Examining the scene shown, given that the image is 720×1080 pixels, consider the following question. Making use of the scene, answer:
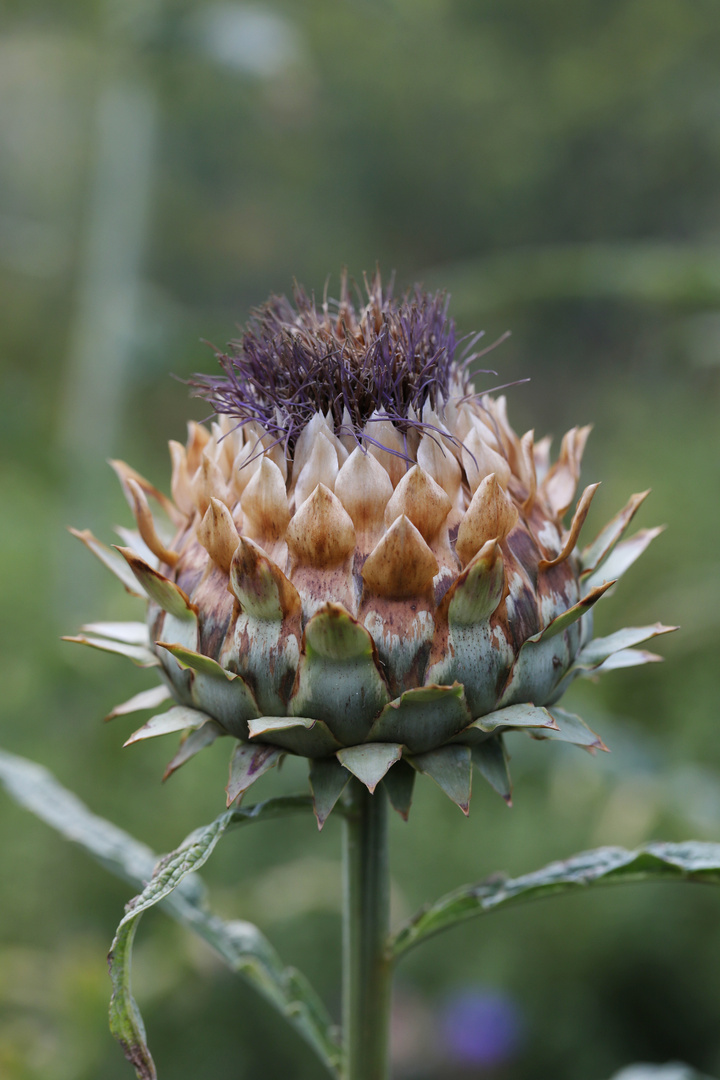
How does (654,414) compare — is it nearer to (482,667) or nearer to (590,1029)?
(590,1029)

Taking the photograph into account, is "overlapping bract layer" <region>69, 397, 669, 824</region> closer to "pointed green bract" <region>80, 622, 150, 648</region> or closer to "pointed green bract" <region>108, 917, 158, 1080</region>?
"pointed green bract" <region>80, 622, 150, 648</region>

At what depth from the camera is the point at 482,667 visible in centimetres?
88

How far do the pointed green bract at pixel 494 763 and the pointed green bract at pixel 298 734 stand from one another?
15 centimetres

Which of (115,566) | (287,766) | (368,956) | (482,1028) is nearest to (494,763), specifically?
(368,956)

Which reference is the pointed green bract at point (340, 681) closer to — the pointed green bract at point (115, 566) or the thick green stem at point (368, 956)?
the thick green stem at point (368, 956)

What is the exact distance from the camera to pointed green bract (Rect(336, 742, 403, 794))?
82 centimetres

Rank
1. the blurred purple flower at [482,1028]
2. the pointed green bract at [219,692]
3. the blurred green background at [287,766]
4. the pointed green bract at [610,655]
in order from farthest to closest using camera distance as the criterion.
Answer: the blurred purple flower at [482,1028] → the blurred green background at [287,766] → the pointed green bract at [610,655] → the pointed green bract at [219,692]

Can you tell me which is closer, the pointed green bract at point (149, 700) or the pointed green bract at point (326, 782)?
the pointed green bract at point (326, 782)

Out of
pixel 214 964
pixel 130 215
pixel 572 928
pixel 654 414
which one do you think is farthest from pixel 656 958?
pixel 654 414

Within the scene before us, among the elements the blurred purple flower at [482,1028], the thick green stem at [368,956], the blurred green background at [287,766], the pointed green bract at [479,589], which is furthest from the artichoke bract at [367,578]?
the blurred purple flower at [482,1028]

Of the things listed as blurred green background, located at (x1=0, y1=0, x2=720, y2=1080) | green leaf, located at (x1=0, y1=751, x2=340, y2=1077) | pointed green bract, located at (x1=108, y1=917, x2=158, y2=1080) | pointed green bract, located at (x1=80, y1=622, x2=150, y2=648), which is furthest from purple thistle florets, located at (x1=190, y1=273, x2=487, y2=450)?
blurred green background, located at (x1=0, y1=0, x2=720, y2=1080)

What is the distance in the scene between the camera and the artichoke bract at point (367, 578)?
863 mm

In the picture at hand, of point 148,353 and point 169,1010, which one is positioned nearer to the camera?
point 169,1010

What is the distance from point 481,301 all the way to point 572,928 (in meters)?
1.62
